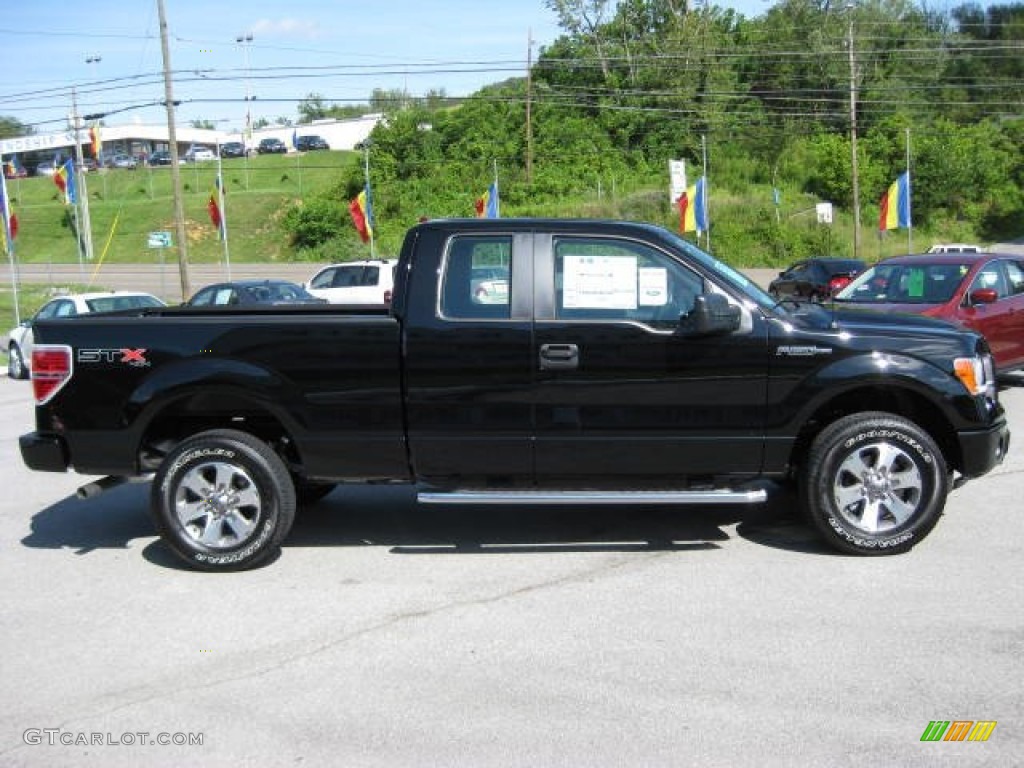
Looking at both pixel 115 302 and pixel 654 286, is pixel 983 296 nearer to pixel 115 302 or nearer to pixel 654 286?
pixel 654 286

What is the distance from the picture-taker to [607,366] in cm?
552

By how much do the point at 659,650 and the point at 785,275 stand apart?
2451 cm

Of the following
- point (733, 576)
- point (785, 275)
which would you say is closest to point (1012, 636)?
point (733, 576)

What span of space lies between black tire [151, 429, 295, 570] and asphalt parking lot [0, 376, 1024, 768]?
169mm

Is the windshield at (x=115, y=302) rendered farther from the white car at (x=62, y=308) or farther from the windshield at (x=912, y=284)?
the windshield at (x=912, y=284)

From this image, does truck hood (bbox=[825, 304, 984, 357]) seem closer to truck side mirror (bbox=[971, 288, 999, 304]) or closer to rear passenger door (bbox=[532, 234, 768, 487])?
rear passenger door (bbox=[532, 234, 768, 487])

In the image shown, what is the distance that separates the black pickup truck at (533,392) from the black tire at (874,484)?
0.01 metres

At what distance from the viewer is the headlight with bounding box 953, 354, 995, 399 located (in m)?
5.64

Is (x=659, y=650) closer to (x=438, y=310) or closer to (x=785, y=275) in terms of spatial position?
(x=438, y=310)

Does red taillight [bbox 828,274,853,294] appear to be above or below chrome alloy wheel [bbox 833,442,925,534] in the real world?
below

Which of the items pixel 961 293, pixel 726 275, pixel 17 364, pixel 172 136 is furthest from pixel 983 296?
pixel 172 136

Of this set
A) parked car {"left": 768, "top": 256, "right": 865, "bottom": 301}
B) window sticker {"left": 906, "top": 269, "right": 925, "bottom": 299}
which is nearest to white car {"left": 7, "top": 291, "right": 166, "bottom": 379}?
window sticker {"left": 906, "top": 269, "right": 925, "bottom": 299}

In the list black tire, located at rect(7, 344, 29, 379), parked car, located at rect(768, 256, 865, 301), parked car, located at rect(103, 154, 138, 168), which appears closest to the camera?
black tire, located at rect(7, 344, 29, 379)

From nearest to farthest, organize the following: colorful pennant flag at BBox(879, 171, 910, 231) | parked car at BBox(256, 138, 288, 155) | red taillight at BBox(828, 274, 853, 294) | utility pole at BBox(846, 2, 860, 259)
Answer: red taillight at BBox(828, 274, 853, 294) → colorful pennant flag at BBox(879, 171, 910, 231) → utility pole at BBox(846, 2, 860, 259) → parked car at BBox(256, 138, 288, 155)
